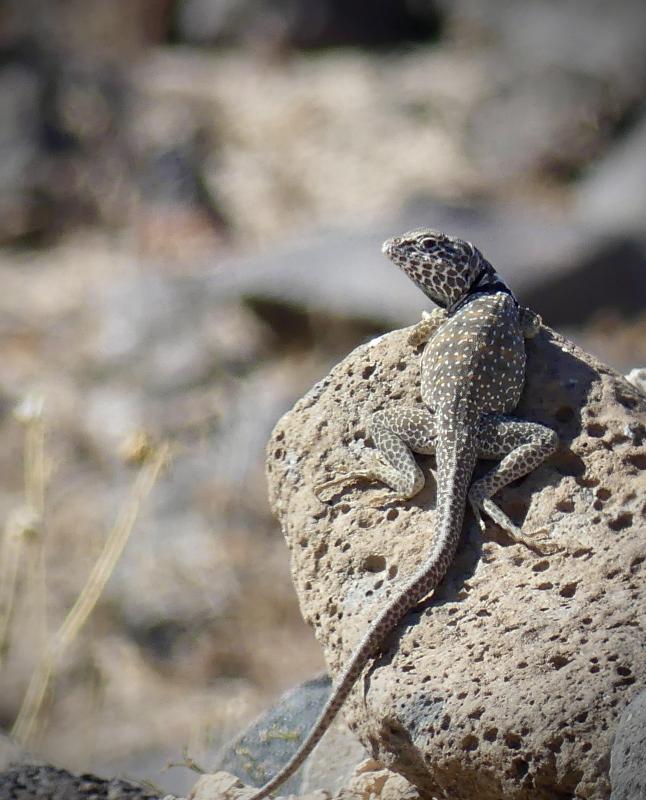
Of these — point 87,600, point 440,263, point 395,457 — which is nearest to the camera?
point 395,457

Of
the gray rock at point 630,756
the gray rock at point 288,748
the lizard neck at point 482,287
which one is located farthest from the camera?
the lizard neck at point 482,287

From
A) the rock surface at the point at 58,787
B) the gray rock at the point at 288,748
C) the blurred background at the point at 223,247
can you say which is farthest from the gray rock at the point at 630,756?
the blurred background at the point at 223,247

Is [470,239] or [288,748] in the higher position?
[470,239]

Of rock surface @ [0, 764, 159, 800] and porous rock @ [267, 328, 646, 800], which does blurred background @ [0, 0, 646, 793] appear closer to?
rock surface @ [0, 764, 159, 800]

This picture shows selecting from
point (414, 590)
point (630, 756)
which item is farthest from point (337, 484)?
point (630, 756)

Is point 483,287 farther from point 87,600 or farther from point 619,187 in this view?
point 619,187

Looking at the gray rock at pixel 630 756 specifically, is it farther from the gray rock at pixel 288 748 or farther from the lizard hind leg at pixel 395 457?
the gray rock at pixel 288 748
